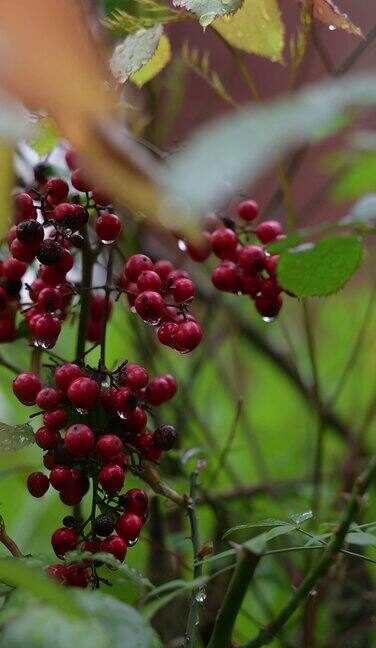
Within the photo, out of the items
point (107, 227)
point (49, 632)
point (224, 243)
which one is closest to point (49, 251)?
point (107, 227)

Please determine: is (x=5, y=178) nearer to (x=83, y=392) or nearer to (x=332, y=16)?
(x=83, y=392)

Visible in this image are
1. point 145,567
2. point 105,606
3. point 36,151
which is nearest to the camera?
point 105,606

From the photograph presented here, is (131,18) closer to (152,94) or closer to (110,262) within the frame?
(110,262)

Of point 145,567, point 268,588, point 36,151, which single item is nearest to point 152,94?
point 36,151

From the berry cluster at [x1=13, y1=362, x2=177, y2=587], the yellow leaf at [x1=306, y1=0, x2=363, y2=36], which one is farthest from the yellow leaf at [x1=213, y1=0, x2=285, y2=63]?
the berry cluster at [x1=13, y1=362, x2=177, y2=587]

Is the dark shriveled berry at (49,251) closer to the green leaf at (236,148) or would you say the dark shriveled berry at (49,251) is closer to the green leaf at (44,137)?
the green leaf at (44,137)

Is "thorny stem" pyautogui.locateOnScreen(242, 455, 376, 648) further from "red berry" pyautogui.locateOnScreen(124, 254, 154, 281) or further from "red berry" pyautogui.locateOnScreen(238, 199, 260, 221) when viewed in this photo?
"red berry" pyautogui.locateOnScreen(238, 199, 260, 221)

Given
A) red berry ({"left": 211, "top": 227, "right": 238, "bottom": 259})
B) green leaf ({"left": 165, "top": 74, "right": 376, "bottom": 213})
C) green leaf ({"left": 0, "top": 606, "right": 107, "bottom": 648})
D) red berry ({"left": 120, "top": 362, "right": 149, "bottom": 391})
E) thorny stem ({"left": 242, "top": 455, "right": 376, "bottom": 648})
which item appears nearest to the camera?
green leaf ({"left": 165, "top": 74, "right": 376, "bottom": 213})
